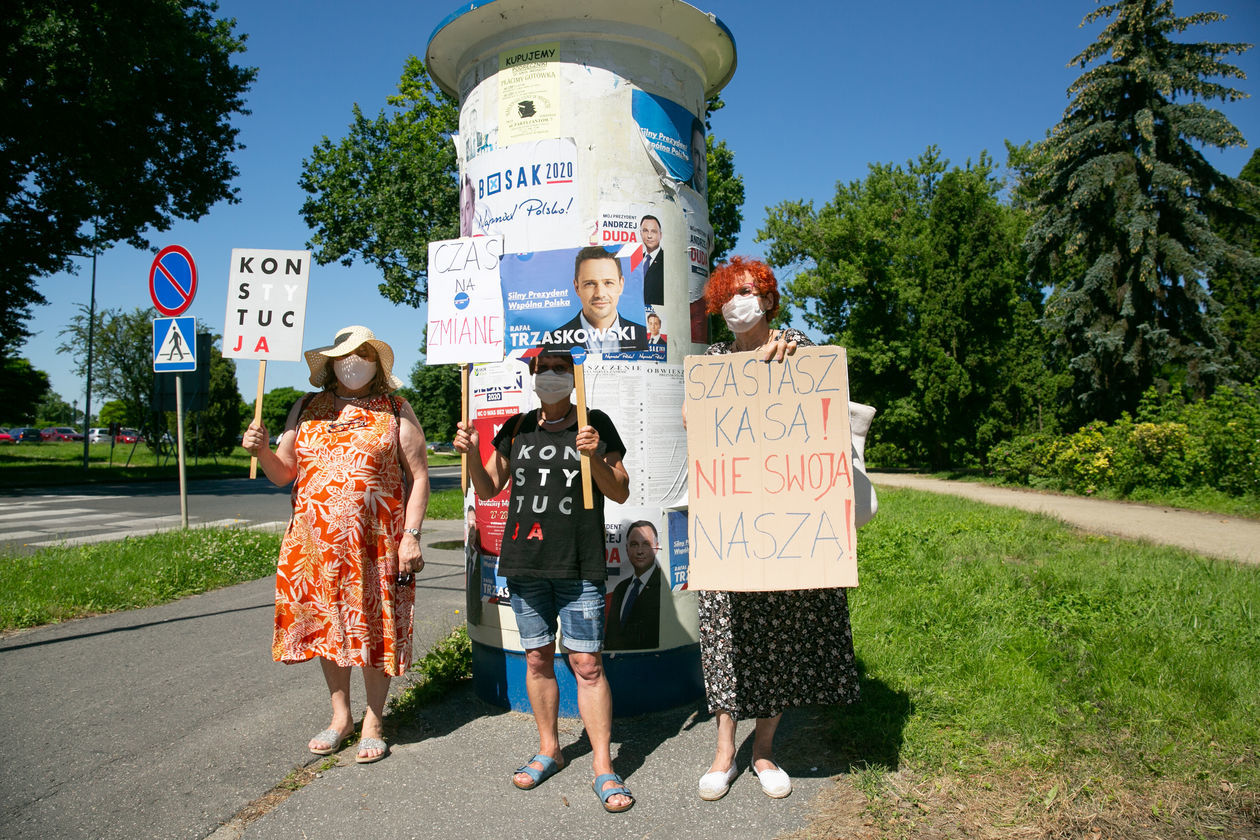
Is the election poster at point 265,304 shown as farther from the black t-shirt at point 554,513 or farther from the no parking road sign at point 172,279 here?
the no parking road sign at point 172,279

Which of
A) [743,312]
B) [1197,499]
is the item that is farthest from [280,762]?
[1197,499]

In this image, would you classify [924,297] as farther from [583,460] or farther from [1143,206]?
[583,460]

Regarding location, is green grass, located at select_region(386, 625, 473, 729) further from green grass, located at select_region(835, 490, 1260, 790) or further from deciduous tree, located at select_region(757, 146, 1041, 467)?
deciduous tree, located at select_region(757, 146, 1041, 467)

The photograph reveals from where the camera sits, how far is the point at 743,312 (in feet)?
11.0

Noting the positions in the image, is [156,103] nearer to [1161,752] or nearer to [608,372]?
[608,372]

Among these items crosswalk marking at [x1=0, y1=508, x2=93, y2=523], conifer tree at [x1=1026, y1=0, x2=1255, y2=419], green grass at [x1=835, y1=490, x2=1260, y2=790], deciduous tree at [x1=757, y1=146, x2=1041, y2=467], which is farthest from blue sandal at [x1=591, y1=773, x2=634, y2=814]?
deciduous tree at [x1=757, y1=146, x2=1041, y2=467]

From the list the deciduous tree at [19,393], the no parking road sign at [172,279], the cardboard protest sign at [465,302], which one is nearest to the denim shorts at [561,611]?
Answer: the cardboard protest sign at [465,302]

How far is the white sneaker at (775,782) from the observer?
3234 millimetres

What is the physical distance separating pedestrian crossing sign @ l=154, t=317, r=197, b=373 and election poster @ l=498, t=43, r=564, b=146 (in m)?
4.79

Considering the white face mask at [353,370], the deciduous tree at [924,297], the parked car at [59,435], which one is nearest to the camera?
the white face mask at [353,370]

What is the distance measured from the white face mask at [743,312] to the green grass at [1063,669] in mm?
2049

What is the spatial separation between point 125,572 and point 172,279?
2.85 m

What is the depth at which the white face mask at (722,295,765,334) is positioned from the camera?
3330 millimetres

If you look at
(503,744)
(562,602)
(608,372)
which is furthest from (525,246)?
(503,744)
